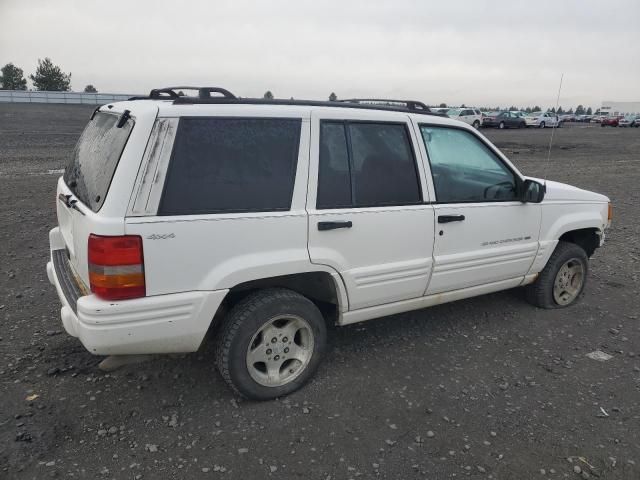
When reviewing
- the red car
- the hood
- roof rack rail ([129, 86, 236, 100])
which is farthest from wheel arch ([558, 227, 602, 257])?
the red car

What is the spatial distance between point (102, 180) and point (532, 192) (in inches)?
126

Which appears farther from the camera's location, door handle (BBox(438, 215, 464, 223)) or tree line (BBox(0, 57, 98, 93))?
tree line (BBox(0, 57, 98, 93))

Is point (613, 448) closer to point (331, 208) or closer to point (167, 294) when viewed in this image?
point (331, 208)

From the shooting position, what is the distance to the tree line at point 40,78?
6712 centimetres

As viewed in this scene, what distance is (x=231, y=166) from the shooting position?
2939mm

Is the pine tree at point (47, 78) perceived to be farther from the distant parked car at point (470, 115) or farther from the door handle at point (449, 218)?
the door handle at point (449, 218)

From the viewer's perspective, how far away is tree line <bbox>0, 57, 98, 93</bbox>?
67125 millimetres

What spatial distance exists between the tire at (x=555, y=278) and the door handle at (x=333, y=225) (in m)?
2.36

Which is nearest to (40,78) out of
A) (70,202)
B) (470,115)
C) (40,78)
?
(40,78)

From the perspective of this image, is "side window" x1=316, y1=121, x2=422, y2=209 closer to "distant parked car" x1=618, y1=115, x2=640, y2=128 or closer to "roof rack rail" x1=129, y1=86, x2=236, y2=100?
"roof rack rail" x1=129, y1=86, x2=236, y2=100

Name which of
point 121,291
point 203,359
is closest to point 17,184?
point 203,359

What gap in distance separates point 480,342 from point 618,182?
429 inches

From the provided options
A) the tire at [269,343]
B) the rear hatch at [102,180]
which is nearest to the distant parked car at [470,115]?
the tire at [269,343]

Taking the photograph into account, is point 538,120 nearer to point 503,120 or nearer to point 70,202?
point 503,120
